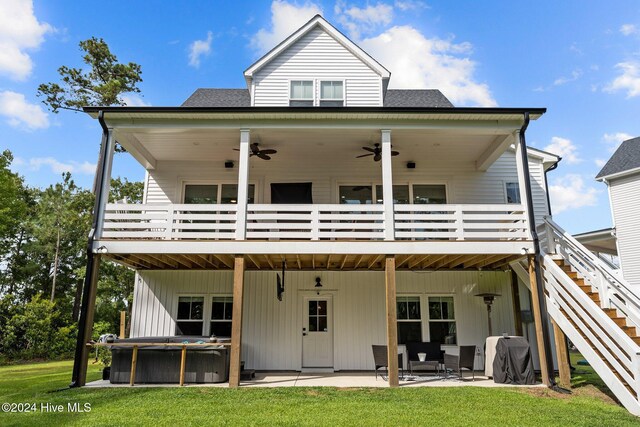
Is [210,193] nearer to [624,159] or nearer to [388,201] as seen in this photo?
[388,201]

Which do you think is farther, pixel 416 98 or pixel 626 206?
pixel 626 206

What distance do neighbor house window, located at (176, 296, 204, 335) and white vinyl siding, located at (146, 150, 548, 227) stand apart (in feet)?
9.79

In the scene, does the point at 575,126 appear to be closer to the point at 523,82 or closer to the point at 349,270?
the point at 523,82

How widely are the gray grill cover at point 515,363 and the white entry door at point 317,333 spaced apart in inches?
172

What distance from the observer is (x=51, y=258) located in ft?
81.7

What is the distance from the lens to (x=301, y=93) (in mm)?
11930

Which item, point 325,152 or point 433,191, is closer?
point 325,152

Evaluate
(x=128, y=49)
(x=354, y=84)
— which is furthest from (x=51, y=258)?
(x=354, y=84)

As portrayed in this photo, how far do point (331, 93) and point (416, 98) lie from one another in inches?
132

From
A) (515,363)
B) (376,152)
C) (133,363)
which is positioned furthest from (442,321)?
(133,363)

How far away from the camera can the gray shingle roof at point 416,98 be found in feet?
43.1

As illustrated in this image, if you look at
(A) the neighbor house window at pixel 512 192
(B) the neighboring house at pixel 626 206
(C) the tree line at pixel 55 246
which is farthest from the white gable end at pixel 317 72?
(C) the tree line at pixel 55 246

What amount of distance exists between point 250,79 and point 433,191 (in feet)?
21.1

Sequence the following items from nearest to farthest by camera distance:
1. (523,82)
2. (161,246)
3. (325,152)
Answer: (161,246)
(325,152)
(523,82)
